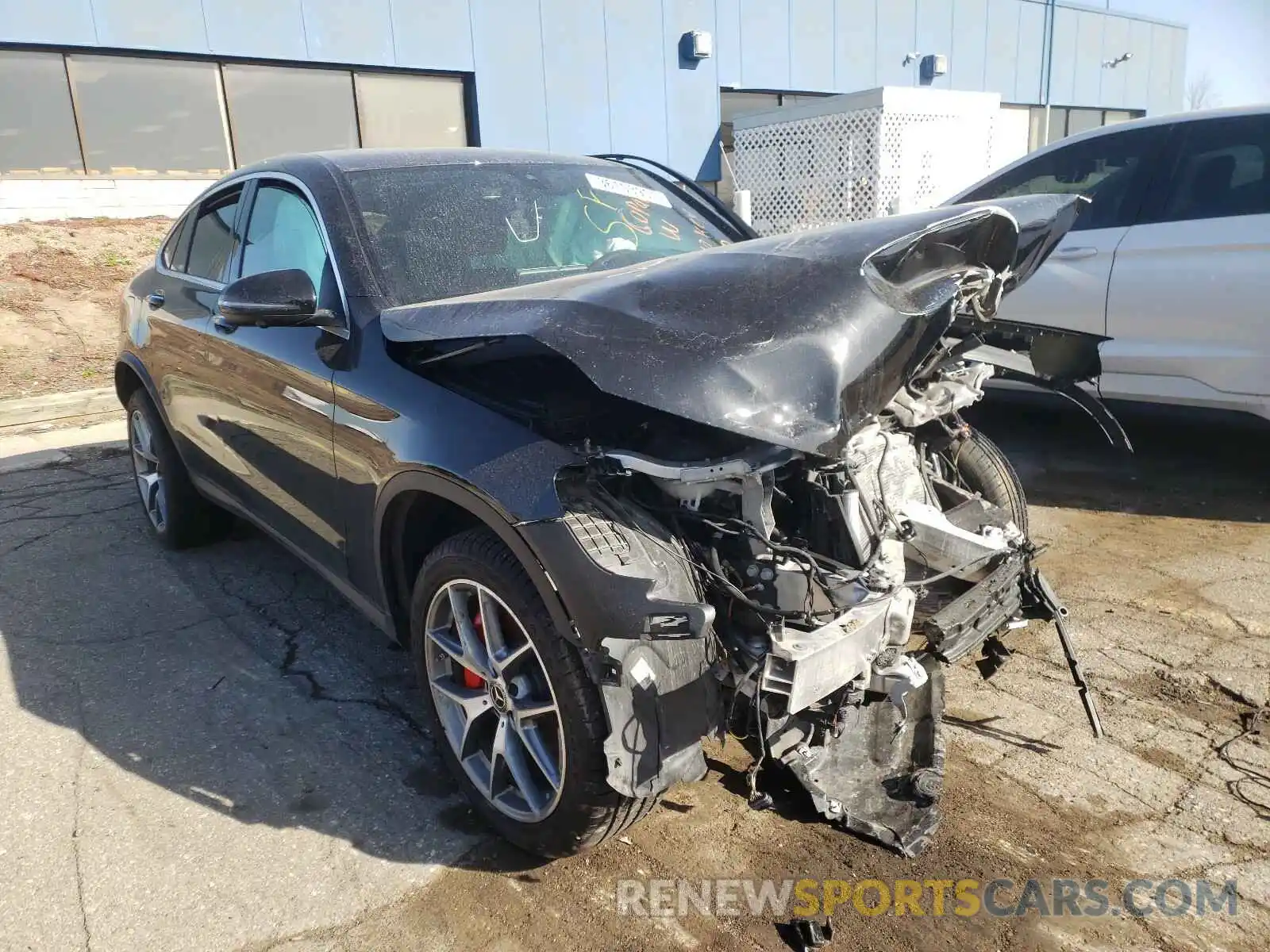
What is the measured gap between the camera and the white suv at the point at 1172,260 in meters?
4.61

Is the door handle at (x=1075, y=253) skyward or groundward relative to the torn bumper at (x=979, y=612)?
skyward

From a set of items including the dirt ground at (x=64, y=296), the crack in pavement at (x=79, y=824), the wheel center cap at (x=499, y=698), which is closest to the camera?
the crack in pavement at (x=79, y=824)

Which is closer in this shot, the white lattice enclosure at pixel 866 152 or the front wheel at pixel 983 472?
the front wheel at pixel 983 472

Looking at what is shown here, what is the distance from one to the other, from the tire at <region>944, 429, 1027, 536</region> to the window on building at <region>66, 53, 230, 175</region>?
36.0 ft

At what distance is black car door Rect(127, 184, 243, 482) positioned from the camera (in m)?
3.99

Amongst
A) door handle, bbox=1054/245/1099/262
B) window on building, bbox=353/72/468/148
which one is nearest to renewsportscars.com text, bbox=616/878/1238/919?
door handle, bbox=1054/245/1099/262

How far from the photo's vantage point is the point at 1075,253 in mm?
5227

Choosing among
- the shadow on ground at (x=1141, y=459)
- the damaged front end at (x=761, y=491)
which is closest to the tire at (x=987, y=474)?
the damaged front end at (x=761, y=491)

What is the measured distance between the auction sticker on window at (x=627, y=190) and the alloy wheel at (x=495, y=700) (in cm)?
192

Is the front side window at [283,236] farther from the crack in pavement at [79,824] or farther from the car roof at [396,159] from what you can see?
the crack in pavement at [79,824]

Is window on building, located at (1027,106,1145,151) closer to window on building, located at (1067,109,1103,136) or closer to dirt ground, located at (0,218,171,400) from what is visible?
window on building, located at (1067,109,1103,136)

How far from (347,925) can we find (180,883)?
1.71ft

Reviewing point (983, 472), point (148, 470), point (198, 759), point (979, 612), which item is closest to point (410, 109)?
point (148, 470)

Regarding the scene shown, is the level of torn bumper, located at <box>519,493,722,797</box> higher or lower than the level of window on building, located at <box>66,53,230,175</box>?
lower
